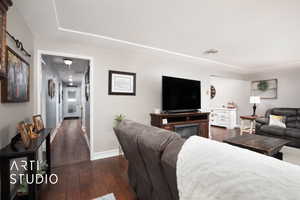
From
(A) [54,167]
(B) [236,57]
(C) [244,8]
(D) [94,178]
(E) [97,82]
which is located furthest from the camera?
(B) [236,57]

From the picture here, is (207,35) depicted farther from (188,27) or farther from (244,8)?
(244,8)

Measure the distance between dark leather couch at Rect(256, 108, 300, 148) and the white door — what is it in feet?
30.9

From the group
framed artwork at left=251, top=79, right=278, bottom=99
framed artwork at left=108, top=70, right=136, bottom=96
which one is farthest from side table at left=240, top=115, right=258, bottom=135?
framed artwork at left=108, top=70, right=136, bottom=96

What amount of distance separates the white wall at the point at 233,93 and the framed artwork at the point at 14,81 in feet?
18.0

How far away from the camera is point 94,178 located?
2.13 metres

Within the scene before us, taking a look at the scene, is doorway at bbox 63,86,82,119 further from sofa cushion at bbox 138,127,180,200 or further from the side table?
sofa cushion at bbox 138,127,180,200

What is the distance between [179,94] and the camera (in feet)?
11.7

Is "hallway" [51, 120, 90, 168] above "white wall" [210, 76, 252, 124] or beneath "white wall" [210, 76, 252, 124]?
beneath

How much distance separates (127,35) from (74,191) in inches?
97.6

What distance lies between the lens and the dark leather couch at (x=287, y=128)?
3.30m

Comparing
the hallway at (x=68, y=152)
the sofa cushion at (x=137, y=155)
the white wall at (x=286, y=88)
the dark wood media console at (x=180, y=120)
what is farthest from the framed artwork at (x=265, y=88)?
the hallway at (x=68, y=152)

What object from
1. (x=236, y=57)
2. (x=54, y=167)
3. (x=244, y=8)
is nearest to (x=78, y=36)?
(x=54, y=167)

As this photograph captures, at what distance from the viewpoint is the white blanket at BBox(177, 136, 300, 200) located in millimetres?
531

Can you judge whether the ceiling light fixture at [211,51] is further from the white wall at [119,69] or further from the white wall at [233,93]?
the white wall at [233,93]
